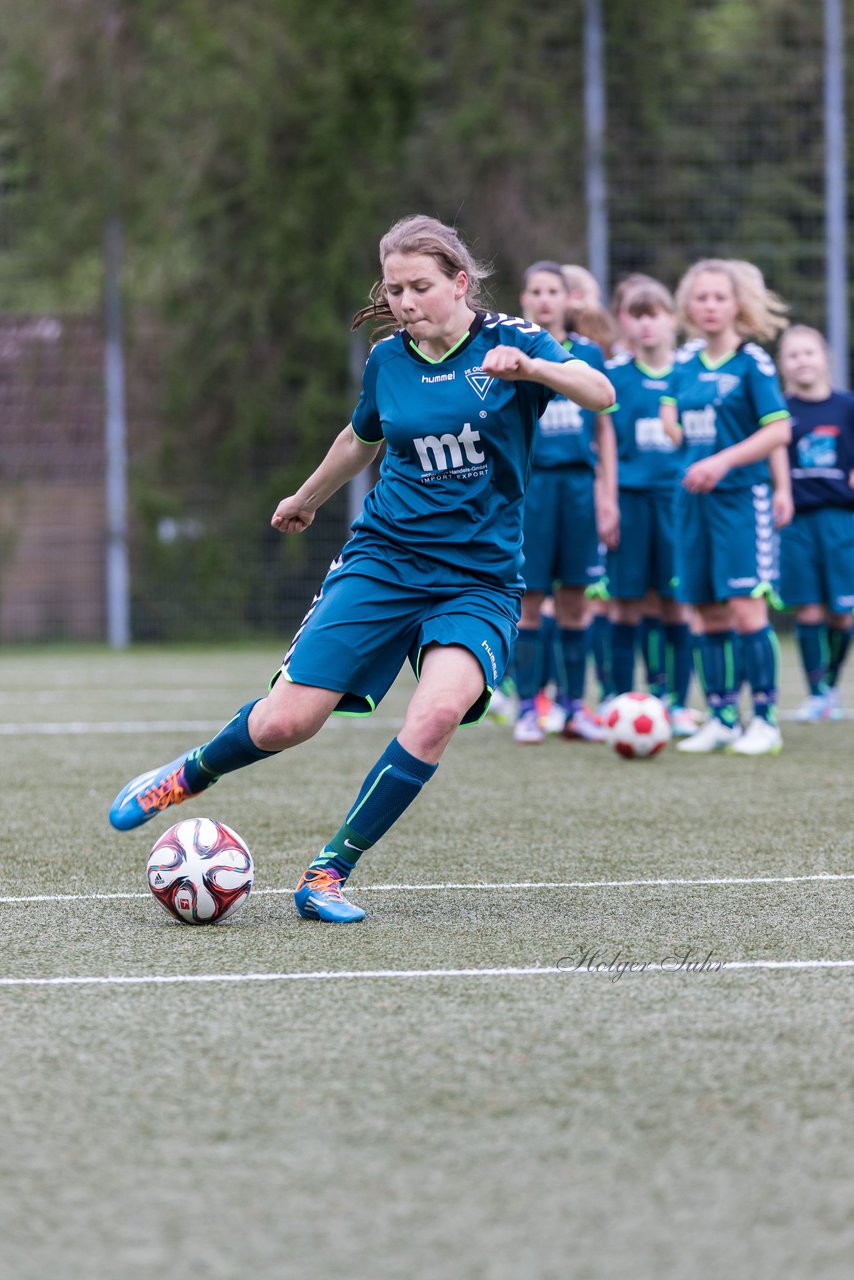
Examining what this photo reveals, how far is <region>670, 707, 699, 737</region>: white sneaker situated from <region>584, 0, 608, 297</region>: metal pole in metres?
9.06

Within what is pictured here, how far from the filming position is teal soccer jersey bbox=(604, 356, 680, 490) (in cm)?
861

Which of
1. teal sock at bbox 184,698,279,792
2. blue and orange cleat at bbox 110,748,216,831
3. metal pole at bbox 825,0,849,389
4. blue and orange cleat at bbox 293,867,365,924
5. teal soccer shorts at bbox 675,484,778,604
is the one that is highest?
metal pole at bbox 825,0,849,389

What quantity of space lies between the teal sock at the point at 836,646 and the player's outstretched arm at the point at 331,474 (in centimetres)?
534

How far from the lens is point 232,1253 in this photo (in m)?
2.11

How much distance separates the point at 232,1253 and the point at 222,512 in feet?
52.2

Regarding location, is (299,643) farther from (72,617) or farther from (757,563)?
(72,617)

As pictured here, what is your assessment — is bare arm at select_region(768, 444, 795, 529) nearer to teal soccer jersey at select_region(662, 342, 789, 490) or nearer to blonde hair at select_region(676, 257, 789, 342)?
teal soccer jersey at select_region(662, 342, 789, 490)

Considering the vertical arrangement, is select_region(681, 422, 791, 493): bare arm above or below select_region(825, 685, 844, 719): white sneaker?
above

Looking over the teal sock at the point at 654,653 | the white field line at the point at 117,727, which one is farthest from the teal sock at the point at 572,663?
the white field line at the point at 117,727

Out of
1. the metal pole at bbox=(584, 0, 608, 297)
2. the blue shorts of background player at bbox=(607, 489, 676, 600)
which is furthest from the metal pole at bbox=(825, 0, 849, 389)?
the blue shorts of background player at bbox=(607, 489, 676, 600)

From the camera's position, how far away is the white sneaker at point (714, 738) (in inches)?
310

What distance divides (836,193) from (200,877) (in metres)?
14.5

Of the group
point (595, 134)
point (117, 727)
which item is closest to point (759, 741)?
point (117, 727)

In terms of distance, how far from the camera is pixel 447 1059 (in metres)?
2.92
